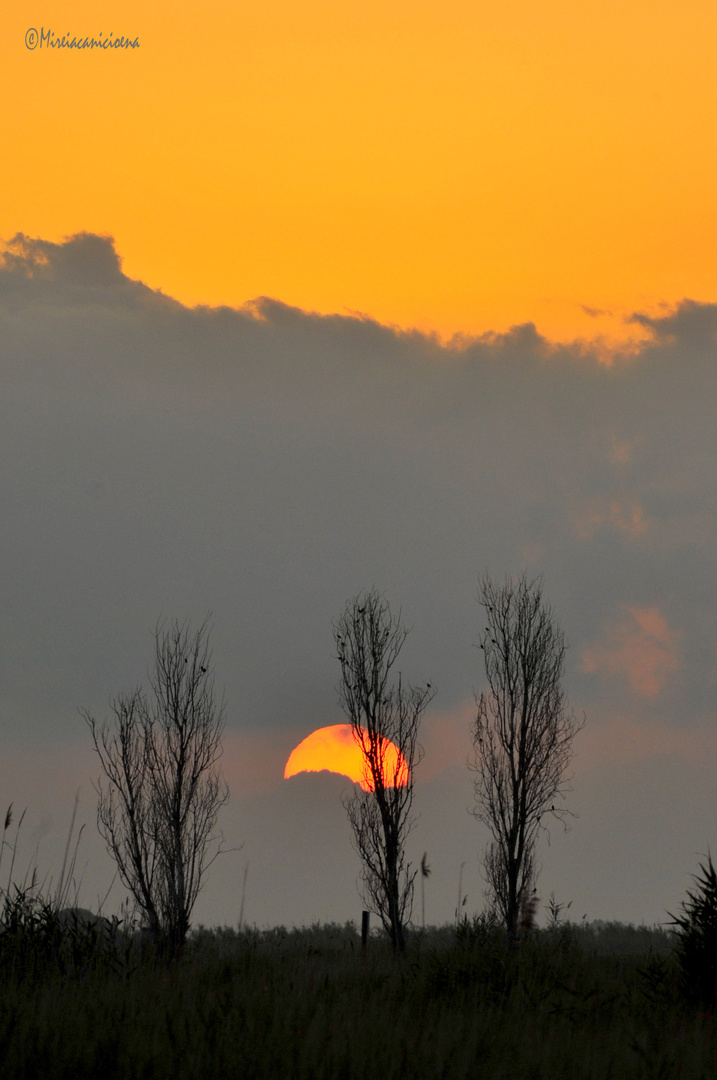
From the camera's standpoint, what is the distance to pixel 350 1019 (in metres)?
10.5

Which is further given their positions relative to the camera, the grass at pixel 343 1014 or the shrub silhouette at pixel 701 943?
the shrub silhouette at pixel 701 943

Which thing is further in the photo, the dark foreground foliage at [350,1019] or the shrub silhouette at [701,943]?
the shrub silhouette at [701,943]

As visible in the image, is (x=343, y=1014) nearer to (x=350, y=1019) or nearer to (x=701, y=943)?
(x=350, y=1019)

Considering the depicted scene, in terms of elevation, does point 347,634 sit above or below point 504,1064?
above

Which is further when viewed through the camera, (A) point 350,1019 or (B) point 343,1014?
(B) point 343,1014

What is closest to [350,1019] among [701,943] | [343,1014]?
[343,1014]

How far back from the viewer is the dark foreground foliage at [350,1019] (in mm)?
8695

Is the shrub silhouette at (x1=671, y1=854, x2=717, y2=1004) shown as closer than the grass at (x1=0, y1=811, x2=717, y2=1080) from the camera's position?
No

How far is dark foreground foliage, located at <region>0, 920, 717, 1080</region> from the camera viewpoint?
28.5ft

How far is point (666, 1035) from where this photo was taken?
11.0 meters

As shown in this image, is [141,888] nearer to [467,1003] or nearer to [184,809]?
[184,809]

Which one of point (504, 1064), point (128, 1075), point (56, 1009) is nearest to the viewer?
point (128, 1075)

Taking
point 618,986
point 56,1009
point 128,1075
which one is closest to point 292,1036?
point 128,1075

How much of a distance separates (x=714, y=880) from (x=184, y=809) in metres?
12.3
